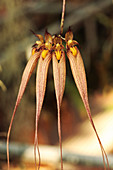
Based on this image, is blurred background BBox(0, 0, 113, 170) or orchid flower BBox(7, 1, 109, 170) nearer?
orchid flower BBox(7, 1, 109, 170)

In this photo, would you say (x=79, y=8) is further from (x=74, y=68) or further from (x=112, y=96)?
(x=74, y=68)

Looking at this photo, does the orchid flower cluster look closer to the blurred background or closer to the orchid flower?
the orchid flower

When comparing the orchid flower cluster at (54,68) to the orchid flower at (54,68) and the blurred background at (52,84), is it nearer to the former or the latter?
the orchid flower at (54,68)

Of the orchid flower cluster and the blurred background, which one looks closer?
the orchid flower cluster

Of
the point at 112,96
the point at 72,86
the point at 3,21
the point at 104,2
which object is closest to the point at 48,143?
the point at 72,86

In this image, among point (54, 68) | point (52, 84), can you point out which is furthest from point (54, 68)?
point (52, 84)

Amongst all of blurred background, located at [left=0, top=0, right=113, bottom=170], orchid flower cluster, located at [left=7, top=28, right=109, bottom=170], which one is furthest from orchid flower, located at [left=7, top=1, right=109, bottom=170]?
blurred background, located at [left=0, top=0, right=113, bottom=170]

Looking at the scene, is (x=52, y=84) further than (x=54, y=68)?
Yes

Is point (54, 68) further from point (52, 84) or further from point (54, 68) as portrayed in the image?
point (52, 84)

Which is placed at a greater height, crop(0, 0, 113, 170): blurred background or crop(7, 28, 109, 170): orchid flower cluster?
crop(0, 0, 113, 170): blurred background
